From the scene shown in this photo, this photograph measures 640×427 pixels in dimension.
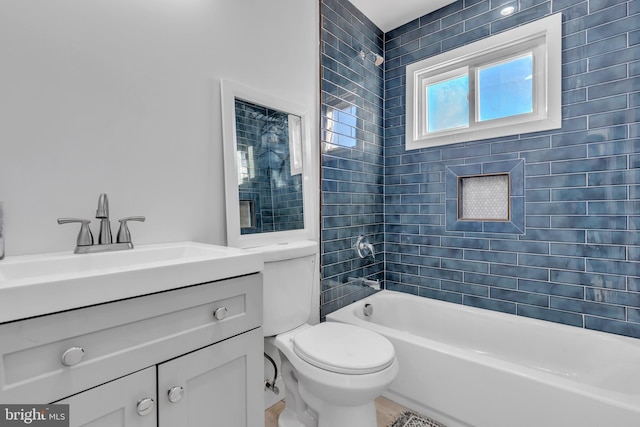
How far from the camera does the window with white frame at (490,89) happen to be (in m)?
1.99

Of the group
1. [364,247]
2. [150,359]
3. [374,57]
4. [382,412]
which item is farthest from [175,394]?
[374,57]

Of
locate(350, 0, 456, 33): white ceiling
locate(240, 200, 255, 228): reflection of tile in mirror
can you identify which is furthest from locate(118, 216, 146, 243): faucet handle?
locate(350, 0, 456, 33): white ceiling

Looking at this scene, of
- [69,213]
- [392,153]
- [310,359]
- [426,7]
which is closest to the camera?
[69,213]

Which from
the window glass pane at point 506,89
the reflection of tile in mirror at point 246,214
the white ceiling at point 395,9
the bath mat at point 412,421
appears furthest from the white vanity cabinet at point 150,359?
the white ceiling at point 395,9

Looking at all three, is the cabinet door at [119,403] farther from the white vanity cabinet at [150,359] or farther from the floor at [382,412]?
the floor at [382,412]

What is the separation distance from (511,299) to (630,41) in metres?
1.65

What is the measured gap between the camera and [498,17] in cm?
218

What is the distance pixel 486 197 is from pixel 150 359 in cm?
222

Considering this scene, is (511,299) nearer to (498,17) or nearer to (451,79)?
(451,79)

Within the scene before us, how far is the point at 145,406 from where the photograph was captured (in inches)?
33.3

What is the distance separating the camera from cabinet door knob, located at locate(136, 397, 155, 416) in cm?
84

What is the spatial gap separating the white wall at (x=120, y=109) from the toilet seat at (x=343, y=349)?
0.64 m

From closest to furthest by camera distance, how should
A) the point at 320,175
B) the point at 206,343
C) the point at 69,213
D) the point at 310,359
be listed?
the point at 206,343, the point at 69,213, the point at 310,359, the point at 320,175

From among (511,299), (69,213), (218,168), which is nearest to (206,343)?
(69,213)
